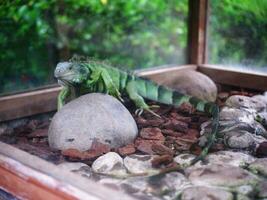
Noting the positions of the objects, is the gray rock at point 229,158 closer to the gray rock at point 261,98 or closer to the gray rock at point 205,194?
the gray rock at point 205,194

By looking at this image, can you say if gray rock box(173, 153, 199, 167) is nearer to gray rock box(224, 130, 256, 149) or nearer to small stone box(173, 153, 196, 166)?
small stone box(173, 153, 196, 166)

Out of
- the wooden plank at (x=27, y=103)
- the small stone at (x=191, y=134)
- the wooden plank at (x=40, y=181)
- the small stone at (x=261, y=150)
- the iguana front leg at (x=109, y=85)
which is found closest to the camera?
the wooden plank at (x=40, y=181)

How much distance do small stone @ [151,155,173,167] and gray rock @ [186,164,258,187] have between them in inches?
5.8

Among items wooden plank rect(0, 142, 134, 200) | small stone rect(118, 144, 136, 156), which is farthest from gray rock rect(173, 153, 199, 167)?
wooden plank rect(0, 142, 134, 200)

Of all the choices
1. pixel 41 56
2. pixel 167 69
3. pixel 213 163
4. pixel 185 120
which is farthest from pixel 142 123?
pixel 41 56

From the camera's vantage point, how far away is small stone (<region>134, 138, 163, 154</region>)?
2082 mm

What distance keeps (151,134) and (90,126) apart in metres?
0.34

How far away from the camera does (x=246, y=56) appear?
3242 mm

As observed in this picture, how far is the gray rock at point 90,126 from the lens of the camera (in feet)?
6.90

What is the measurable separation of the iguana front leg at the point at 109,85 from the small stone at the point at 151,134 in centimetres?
32

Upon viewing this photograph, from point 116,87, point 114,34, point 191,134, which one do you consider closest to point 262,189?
point 191,134


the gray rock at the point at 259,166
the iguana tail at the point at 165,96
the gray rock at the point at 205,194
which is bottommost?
the gray rock at the point at 259,166

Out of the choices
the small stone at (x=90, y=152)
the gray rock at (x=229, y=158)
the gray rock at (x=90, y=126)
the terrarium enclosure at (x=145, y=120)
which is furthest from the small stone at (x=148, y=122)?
the gray rock at (x=229, y=158)

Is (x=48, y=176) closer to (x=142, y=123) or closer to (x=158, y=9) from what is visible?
(x=142, y=123)
